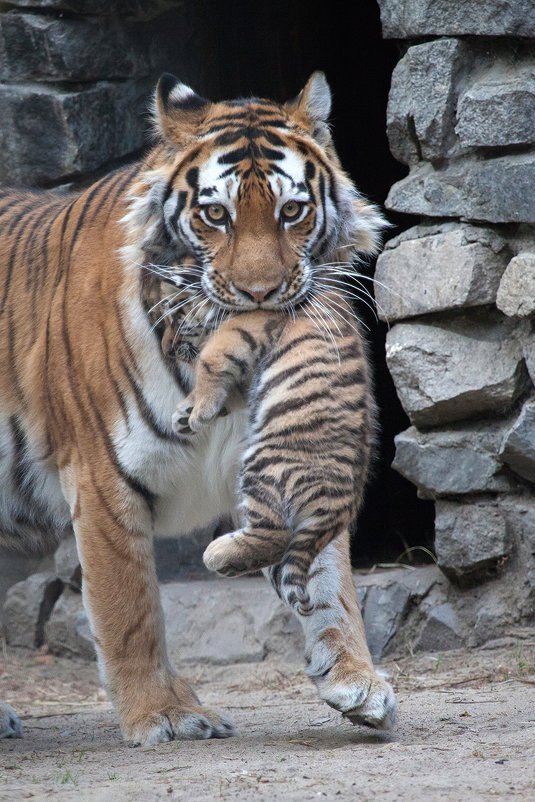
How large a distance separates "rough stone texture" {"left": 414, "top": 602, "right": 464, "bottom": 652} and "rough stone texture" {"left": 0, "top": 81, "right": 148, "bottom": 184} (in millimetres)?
1956

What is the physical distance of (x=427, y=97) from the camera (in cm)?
308

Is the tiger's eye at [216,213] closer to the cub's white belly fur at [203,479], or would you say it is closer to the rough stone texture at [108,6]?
the cub's white belly fur at [203,479]

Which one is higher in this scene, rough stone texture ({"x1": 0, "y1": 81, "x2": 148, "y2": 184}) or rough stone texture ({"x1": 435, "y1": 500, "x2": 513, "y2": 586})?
rough stone texture ({"x1": 0, "y1": 81, "x2": 148, "y2": 184})

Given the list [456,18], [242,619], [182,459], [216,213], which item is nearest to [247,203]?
[216,213]

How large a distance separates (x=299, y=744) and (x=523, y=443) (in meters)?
1.16

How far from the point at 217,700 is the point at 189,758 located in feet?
4.05

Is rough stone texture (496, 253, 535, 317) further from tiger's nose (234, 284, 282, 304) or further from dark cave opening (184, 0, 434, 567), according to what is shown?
dark cave opening (184, 0, 434, 567)

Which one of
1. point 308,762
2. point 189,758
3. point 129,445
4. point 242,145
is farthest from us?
point 129,445

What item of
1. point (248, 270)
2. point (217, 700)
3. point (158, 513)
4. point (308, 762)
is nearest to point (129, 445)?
point (158, 513)

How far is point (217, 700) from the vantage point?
3.41m

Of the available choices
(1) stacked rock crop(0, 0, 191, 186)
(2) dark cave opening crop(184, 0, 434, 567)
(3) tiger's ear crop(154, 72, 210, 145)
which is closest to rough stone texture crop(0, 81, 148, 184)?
(1) stacked rock crop(0, 0, 191, 186)

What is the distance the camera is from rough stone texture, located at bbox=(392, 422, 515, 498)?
3172 mm

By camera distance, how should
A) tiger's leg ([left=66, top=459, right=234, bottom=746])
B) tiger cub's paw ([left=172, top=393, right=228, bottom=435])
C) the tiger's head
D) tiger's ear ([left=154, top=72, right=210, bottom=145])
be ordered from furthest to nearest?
tiger's leg ([left=66, top=459, right=234, bottom=746]) < tiger's ear ([left=154, top=72, right=210, bottom=145]) < the tiger's head < tiger cub's paw ([left=172, top=393, right=228, bottom=435])

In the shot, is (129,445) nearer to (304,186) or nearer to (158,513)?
(158,513)
